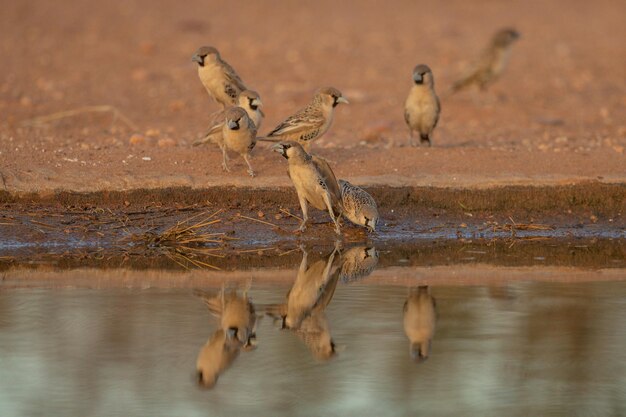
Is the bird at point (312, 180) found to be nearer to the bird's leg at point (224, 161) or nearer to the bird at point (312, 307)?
the bird at point (312, 307)

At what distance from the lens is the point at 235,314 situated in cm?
825

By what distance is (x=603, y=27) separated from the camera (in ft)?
81.5

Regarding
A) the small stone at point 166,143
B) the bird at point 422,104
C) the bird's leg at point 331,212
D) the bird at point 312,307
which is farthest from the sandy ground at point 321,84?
the bird at point 312,307

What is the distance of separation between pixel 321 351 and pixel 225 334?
0.65m

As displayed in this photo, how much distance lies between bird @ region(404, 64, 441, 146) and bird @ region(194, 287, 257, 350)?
477 cm

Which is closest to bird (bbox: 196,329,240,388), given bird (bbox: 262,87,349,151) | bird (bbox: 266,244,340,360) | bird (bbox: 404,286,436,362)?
bird (bbox: 266,244,340,360)

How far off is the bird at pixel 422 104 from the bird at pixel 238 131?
2.50 meters

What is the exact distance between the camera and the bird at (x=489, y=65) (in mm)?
17453

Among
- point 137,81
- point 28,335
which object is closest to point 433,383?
point 28,335

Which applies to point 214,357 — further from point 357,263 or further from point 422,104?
point 422,104

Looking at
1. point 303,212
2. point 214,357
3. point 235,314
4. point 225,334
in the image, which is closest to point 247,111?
point 303,212

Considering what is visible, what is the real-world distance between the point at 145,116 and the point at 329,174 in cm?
635

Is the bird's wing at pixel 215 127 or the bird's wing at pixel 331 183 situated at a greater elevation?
the bird's wing at pixel 215 127

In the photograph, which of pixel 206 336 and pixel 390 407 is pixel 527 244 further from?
pixel 390 407
